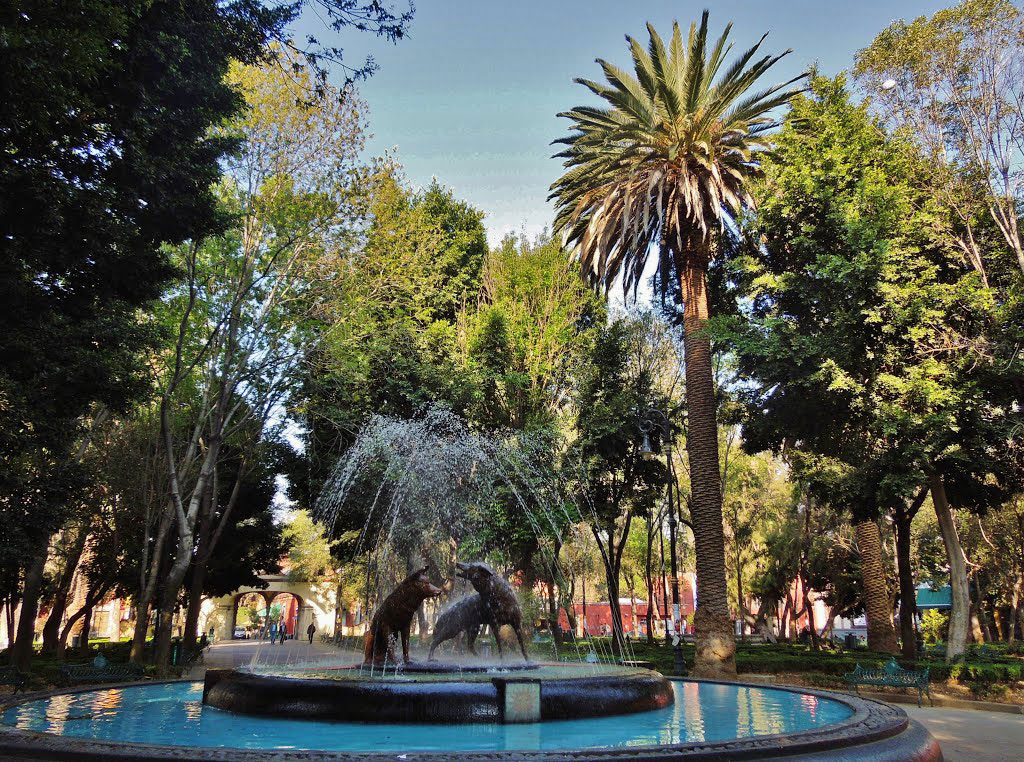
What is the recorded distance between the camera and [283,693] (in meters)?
8.20

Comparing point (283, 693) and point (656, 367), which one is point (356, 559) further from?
point (283, 693)

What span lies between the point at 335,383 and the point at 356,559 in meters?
6.70

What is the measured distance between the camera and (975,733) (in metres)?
10.7

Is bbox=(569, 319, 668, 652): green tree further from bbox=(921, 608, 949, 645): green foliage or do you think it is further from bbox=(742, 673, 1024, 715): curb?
bbox=(921, 608, 949, 645): green foliage

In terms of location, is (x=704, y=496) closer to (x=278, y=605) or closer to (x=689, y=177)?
(x=689, y=177)

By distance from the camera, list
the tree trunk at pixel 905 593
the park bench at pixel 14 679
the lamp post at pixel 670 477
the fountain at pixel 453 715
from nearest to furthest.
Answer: the fountain at pixel 453 715
the park bench at pixel 14 679
the tree trunk at pixel 905 593
the lamp post at pixel 670 477

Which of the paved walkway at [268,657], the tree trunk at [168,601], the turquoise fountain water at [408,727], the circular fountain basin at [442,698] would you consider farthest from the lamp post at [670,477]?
the tree trunk at [168,601]

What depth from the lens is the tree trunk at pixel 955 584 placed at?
56.0 feet

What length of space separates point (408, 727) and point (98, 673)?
985 centimetres

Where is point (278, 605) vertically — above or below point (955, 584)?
below

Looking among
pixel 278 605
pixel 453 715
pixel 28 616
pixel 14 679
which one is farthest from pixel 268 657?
pixel 278 605

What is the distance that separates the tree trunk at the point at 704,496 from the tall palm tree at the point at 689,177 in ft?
0.09

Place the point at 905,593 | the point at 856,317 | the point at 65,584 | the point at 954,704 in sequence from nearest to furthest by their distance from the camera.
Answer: the point at 954,704, the point at 856,317, the point at 905,593, the point at 65,584

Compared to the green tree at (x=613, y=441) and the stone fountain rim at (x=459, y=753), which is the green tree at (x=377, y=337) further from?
the stone fountain rim at (x=459, y=753)
